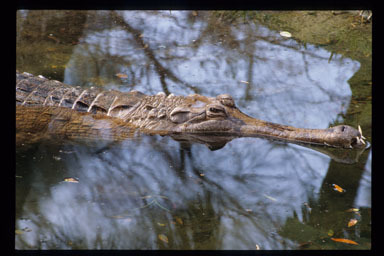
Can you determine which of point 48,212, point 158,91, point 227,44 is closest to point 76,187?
point 48,212

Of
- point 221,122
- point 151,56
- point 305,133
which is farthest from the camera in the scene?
point 151,56

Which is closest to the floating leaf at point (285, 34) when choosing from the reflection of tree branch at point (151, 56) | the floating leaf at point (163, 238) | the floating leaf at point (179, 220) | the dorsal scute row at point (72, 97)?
the reflection of tree branch at point (151, 56)

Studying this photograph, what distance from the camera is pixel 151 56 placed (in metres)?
7.15

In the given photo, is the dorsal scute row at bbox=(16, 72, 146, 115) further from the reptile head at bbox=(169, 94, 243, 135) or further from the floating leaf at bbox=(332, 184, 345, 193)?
the floating leaf at bbox=(332, 184, 345, 193)

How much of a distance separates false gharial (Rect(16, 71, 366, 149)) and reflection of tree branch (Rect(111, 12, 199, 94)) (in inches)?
29.7

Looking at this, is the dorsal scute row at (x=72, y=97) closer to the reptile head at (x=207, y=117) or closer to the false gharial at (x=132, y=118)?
the false gharial at (x=132, y=118)

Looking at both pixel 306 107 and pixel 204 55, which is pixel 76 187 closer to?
pixel 306 107

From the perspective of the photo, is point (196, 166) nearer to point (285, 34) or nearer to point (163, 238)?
point (163, 238)

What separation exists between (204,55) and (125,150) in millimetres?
2808

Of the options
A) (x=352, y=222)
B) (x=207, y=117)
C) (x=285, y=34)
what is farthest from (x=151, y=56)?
(x=352, y=222)

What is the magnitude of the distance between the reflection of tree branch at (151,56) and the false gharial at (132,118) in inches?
29.7

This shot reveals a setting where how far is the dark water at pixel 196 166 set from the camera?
365 cm

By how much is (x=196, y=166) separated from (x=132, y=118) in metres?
1.28

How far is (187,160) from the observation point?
15.8 ft
